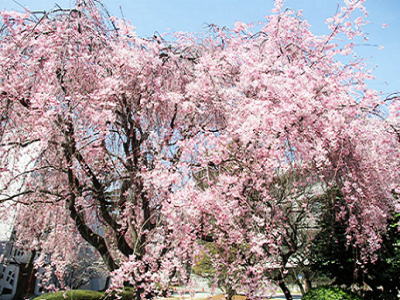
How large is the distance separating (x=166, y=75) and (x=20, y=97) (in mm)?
2077

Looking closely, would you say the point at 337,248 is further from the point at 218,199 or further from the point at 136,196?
the point at 136,196

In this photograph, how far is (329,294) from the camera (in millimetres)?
5504

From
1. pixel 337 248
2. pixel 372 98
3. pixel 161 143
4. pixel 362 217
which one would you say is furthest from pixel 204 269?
pixel 372 98

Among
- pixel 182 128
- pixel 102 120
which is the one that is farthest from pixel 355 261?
pixel 102 120

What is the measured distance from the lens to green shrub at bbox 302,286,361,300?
534 cm

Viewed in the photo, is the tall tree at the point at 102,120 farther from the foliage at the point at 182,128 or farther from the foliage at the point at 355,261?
the foliage at the point at 355,261

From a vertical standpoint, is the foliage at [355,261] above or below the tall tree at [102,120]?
below

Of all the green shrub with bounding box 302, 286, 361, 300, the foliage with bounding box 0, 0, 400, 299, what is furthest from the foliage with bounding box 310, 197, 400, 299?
the foliage with bounding box 0, 0, 400, 299

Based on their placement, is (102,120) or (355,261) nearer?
(102,120)

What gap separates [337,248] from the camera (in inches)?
242

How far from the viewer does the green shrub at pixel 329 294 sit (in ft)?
17.5

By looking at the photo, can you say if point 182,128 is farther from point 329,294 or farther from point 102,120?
point 329,294

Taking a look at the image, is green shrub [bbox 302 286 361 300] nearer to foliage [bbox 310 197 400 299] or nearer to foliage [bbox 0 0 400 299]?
foliage [bbox 310 197 400 299]

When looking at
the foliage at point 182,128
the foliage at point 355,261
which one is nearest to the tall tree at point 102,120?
the foliage at point 182,128
